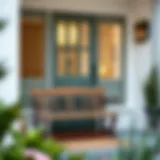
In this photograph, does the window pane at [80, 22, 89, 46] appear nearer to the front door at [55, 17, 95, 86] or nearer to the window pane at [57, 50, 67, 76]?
the front door at [55, 17, 95, 86]

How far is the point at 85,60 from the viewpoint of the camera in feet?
23.3

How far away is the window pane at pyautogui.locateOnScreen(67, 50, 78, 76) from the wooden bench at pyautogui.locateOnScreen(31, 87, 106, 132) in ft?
1.03

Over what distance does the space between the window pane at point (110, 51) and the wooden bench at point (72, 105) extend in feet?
1.65

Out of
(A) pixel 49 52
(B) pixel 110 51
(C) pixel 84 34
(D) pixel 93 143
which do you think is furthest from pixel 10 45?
(B) pixel 110 51

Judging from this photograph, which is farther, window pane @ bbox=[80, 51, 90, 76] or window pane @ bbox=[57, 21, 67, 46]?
window pane @ bbox=[80, 51, 90, 76]

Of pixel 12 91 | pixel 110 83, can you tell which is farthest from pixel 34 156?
pixel 110 83

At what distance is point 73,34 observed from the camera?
696 centimetres

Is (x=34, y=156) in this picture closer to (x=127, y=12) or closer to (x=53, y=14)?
(x=53, y=14)

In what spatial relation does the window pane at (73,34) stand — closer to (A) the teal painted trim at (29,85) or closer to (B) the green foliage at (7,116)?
A: (A) the teal painted trim at (29,85)

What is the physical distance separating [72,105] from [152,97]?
52.8 inches

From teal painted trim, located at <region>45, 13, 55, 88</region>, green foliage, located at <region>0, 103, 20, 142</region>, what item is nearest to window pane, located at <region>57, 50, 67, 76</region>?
teal painted trim, located at <region>45, 13, 55, 88</region>

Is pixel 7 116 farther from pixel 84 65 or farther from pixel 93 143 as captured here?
pixel 84 65

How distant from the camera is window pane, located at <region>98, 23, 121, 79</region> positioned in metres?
7.23

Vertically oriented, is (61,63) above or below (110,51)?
below
